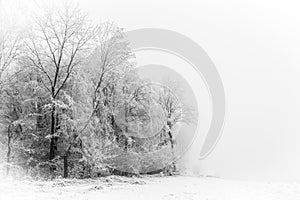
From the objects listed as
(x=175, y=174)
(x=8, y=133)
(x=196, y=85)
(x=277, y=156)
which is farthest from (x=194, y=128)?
(x=277, y=156)

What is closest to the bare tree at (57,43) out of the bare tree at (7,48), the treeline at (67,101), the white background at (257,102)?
the treeline at (67,101)

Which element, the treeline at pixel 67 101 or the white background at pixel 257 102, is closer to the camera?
the treeline at pixel 67 101

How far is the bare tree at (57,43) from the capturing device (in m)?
22.2

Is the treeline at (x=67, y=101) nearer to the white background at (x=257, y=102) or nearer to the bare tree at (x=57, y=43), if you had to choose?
the bare tree at (x=57, y=43)

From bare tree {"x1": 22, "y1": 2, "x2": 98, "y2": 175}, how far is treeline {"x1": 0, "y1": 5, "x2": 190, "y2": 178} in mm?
78

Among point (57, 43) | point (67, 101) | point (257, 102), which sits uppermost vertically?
point (257, 102)

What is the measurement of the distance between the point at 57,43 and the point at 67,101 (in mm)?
5300

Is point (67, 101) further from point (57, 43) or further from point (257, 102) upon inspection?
point (257, 102)

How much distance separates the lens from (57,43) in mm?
23125

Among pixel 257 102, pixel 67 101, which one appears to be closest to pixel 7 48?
pixel 67 101

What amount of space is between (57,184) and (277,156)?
2281 inches

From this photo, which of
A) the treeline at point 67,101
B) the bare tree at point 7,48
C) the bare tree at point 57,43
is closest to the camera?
the bare tree at point 7,48

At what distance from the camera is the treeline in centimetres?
2117

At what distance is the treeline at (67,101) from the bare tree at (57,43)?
78mm
